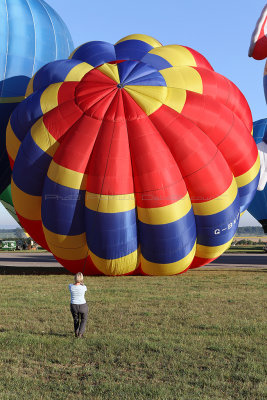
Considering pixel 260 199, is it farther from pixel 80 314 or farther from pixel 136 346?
pixel 136 346

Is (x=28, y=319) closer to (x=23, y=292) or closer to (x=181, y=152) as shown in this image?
(x=23, y=292)

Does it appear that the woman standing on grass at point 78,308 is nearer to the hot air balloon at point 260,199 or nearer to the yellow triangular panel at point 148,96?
the yellow triangular panel at point 148,96

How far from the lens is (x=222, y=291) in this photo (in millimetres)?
11086

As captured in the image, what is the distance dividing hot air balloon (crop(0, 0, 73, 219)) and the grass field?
759 centimetres

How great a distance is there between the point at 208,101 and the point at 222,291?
206 inches

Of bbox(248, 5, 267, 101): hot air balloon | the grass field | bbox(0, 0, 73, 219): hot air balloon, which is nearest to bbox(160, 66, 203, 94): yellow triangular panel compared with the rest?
bbox(248, 5, 267, 101): hot air balloon

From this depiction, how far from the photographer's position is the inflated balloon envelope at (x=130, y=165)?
12.3 meters

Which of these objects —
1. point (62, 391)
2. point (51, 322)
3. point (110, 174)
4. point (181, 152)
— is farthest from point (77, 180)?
point (62, 391)

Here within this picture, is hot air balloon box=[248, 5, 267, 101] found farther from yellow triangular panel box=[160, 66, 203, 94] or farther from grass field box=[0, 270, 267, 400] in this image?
grass field box=[0, 270, 267, 400]

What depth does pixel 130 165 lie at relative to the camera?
40.7 feet

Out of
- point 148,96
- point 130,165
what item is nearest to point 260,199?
A: point 148,96

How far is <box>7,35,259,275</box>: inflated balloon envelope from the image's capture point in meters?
12.3

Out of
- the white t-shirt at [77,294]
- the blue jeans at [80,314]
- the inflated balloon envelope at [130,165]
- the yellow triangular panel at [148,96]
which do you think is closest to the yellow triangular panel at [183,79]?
the inflated balloon envelope at [130,165]

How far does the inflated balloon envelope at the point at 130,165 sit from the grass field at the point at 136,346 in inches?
84.3
